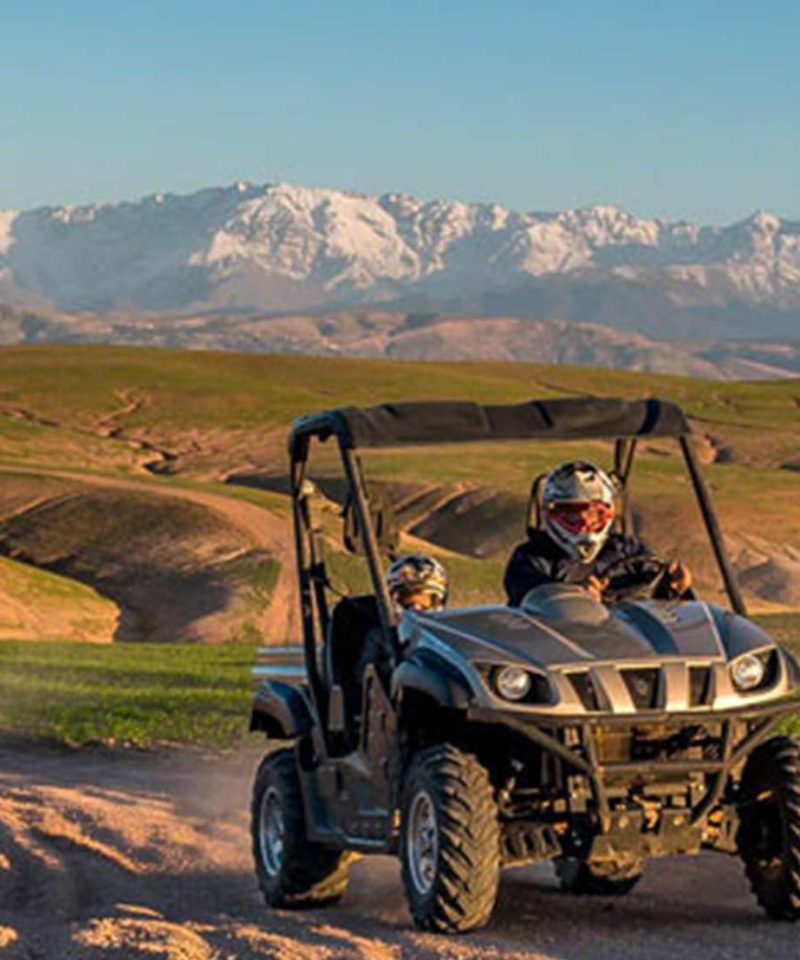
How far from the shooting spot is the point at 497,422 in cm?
1189

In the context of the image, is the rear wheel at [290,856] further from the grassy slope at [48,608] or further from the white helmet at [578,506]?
the grassy slope at [48,608]

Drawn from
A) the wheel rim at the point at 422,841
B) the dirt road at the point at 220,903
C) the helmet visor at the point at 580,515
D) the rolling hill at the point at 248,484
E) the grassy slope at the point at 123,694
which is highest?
the helmet visor at the point at 580,515

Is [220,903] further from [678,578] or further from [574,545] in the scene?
[678,578]

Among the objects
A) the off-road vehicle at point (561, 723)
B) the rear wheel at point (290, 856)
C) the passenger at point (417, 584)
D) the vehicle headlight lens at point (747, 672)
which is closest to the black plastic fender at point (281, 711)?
the rear wheel at point (290, 856)

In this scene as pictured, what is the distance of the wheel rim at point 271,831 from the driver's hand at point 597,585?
102 inches

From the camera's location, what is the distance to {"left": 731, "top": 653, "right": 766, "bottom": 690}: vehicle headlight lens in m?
10.9

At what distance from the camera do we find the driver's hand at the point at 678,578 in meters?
12.1

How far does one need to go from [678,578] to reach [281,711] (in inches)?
114

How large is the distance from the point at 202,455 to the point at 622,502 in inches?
4404

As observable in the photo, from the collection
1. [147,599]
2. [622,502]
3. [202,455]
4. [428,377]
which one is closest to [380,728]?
[622,502]

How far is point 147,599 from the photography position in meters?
70.6

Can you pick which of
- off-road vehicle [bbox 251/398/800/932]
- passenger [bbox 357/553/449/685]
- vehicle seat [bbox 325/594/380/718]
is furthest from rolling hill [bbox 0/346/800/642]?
off-road vehicle [bbox 251/398/800/932]

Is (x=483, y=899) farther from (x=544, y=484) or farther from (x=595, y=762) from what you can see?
(x=544, y=484)

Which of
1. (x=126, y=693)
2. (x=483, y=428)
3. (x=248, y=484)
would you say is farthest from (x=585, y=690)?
(x=248, y=484)
